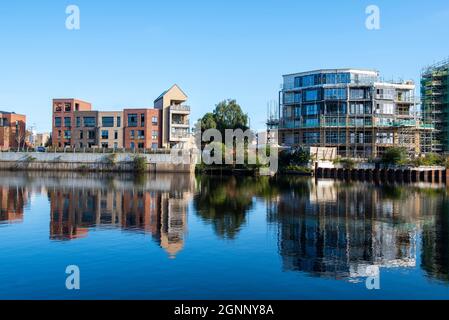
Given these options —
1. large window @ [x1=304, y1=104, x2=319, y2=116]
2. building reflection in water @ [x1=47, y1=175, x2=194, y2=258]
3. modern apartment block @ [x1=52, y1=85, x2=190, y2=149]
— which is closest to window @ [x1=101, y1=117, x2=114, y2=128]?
modern apartment block @ [x1=52, y1=85, x2=190, y2=149]

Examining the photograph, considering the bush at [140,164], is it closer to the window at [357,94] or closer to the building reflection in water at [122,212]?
the building reflection in water at [122,212]

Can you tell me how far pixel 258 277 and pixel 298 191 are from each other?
38.4 metres

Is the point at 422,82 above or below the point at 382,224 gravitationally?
above

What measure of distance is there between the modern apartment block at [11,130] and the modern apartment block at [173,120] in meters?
38.6

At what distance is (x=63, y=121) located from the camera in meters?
105

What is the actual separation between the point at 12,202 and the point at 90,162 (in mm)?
50227

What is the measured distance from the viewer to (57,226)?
31.5 metres

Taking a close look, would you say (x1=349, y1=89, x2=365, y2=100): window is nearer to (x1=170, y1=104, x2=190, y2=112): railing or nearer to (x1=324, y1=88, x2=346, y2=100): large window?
(x1=324, y1=88, x2=346, y2=100): large window

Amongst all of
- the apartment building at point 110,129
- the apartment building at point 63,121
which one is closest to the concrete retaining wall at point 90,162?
the apartment building at point 110,129

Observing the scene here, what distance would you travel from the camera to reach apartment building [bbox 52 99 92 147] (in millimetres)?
104875

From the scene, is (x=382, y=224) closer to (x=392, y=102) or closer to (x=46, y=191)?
(x=46, y=191)

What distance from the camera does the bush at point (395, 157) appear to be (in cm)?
8425
